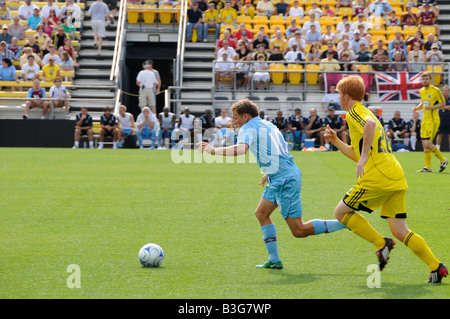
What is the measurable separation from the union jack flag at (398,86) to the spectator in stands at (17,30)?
45.0 ft

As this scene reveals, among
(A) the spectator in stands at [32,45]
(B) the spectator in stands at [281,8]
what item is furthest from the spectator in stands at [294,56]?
(A) the spectator in stands at [32,45]

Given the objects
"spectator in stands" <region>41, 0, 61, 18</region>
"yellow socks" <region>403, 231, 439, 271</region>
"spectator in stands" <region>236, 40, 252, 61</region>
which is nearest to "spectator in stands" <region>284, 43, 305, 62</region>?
"spectator in stands" <region>236, 40, 252, 61</region>

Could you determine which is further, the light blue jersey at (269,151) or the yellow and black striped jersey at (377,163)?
the light blue jersey at (269,151)

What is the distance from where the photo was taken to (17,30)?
2733cm

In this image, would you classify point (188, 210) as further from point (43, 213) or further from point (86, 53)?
point (86, 53)

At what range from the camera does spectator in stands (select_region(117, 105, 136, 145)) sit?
23.4m

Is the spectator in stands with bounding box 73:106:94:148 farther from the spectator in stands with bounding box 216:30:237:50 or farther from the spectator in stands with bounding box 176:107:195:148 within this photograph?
the spectator in stands with bounding box 216:30:237:50

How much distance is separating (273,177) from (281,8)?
23.8 meters

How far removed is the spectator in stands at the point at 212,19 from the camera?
28.3m

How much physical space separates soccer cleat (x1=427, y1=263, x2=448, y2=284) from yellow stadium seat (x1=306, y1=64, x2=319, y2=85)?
19.6 metres

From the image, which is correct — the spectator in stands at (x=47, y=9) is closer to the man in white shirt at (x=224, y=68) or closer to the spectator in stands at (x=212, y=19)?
the spectator in stands at (x=212, y=19)

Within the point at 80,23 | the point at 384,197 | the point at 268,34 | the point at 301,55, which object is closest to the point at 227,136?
the point at 301,55

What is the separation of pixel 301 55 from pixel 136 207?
16.4 metres

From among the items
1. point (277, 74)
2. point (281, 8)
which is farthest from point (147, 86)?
point (281, 8)
